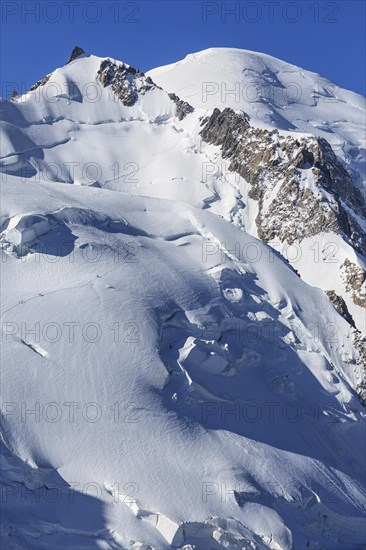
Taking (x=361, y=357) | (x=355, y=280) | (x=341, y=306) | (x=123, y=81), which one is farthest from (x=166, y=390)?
(x=123, y=81)

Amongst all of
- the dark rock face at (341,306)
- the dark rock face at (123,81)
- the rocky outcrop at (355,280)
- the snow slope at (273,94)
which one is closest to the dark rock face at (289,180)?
the rocky outcrop at (355,280)

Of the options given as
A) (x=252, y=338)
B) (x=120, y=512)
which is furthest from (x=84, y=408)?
(x=252, y=338)

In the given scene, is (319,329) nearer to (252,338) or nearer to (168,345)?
(252,338)

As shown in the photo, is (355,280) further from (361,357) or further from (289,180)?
(289,180)

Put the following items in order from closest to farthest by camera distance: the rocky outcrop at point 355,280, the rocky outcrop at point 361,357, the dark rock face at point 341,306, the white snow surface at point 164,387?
the white snow surface at point 164,387
the rocky outcrop at point 361,357
the dark rock face at point 341,306
the rocky outcrop at point 355,280

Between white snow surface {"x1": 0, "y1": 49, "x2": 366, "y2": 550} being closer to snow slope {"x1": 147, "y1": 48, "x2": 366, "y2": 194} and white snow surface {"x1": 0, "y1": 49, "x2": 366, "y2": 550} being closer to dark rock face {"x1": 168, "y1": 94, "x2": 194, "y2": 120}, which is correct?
dark rock face {"x1": 168, "y1": 94, "x2": 194, "y2": 120}

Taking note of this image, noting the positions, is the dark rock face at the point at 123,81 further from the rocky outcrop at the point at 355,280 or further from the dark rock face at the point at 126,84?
the rocky outcrop at the point at 355,280
